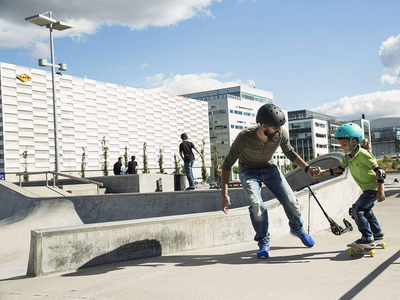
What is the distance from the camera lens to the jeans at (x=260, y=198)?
15.1 feet

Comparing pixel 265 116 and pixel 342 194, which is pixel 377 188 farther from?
pixel 342 194

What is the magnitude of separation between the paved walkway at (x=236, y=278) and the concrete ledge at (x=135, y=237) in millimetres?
154

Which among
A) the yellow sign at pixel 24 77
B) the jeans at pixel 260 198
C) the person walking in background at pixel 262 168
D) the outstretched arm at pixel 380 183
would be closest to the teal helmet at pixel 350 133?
the outstretched arm at pixel 380 183

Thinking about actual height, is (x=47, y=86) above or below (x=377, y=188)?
above

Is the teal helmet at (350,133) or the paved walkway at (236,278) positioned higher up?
the teal helmet at (350,133)

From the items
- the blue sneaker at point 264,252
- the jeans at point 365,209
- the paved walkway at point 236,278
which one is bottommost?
the paved walkway at point 236,278

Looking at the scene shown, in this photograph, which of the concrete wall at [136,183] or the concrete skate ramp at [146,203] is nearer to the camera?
the concrete skate ramp at [146,203]

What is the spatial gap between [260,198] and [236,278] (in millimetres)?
1186

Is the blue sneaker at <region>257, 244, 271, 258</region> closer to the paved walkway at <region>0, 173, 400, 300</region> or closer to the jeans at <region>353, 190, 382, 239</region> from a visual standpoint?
the paved walkway at <region>0, 173, 400, 300</region>

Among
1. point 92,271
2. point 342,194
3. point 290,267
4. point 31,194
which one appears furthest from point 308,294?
point 31,194

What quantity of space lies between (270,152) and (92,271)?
2.55 meters

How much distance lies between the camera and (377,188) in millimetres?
4383

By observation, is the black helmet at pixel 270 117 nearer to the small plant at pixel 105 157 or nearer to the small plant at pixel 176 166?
the small plant at pixel 105 157

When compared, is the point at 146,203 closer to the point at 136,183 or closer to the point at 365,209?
the point at 136,183
